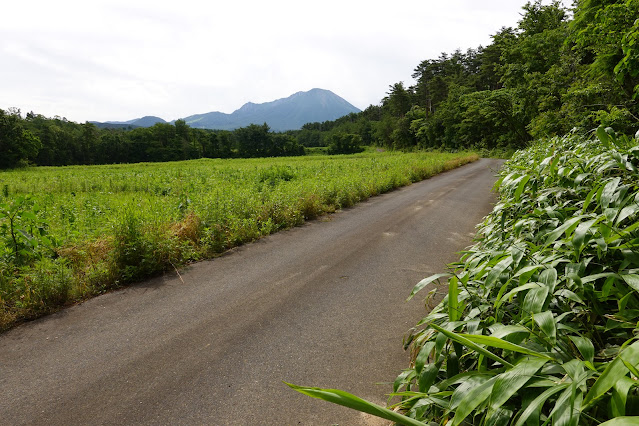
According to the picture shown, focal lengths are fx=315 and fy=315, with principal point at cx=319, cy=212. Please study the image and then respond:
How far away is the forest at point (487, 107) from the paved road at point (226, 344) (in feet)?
9.82

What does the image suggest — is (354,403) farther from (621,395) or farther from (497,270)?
(497,270)

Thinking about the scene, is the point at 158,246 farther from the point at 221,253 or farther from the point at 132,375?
the point at 132,375

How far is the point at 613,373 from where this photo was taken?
81 centimetres

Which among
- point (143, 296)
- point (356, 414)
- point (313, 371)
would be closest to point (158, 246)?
point (143, 296)

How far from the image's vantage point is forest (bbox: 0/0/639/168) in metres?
8.33

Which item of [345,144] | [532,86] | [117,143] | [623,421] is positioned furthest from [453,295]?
[345,144]

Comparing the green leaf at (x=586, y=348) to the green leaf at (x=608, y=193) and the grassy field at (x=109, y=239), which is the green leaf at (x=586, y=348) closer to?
the green leaf at (x=608, y=193)

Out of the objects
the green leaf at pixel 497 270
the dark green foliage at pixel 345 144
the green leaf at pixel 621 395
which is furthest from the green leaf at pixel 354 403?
the dark green foliage at pixel 345 144

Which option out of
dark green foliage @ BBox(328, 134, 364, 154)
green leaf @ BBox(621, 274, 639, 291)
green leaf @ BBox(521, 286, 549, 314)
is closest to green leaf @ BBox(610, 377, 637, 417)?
green leaf @ BBox(521, 286, 549, 314)

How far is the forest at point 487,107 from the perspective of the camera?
8.33m

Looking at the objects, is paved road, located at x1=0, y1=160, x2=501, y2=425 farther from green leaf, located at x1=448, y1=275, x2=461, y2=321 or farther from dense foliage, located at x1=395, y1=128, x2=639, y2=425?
green leaf, located at x1=448, y1=275, x2=461, y2=321

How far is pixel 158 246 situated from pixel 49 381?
8.06 ft

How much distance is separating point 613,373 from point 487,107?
40.7 meters

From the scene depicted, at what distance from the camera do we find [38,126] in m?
64.9
